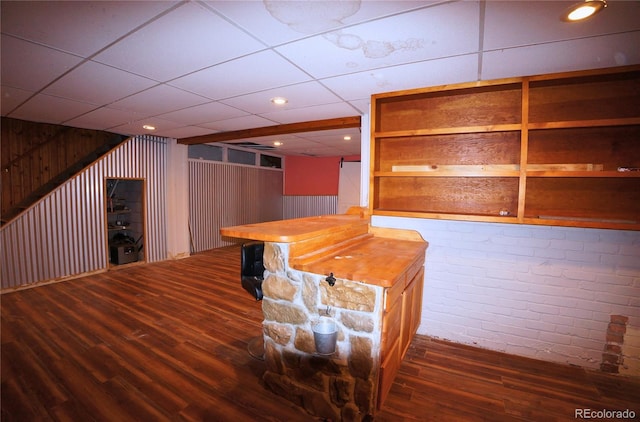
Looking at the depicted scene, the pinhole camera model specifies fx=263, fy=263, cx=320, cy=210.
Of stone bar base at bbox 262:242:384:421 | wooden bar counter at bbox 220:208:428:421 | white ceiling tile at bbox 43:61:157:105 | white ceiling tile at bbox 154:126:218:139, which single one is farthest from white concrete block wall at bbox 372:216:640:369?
white ceiling tile at bbox 154:126:218:139

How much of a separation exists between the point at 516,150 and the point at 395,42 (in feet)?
4.89

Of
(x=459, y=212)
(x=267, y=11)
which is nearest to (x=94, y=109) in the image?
(x=267, y=11)

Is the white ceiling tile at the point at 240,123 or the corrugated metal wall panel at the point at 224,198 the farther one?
the corrugated metal wall panel at the point at 224,198

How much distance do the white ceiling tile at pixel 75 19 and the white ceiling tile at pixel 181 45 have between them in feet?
0.25

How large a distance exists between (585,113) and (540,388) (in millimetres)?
2157

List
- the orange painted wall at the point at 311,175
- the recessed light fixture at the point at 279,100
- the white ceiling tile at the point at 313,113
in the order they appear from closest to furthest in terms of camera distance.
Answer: the recessed light fixture at the point at 279,100
the white ceiling tile at the point at 313,113
the orange painted wall at the point at 311,175

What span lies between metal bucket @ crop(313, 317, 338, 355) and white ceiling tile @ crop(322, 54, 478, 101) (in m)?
1.91

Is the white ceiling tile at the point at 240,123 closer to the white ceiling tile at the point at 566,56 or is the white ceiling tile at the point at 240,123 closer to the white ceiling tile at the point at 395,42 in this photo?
the white ceiling tile at the point at 395,42

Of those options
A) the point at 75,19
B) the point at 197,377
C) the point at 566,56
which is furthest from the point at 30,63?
the point at 566,56

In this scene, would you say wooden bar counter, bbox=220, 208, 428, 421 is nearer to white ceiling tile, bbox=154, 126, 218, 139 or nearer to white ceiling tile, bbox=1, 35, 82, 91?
white ceiling tile, bbox=1, 35, 82, 91

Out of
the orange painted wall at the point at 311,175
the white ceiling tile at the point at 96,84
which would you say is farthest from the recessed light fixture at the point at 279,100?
the orange painted wall at the point at 311,175

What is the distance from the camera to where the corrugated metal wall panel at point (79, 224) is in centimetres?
365

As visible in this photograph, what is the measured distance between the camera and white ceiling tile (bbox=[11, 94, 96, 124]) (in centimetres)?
286

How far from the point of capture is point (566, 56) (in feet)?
5.82
